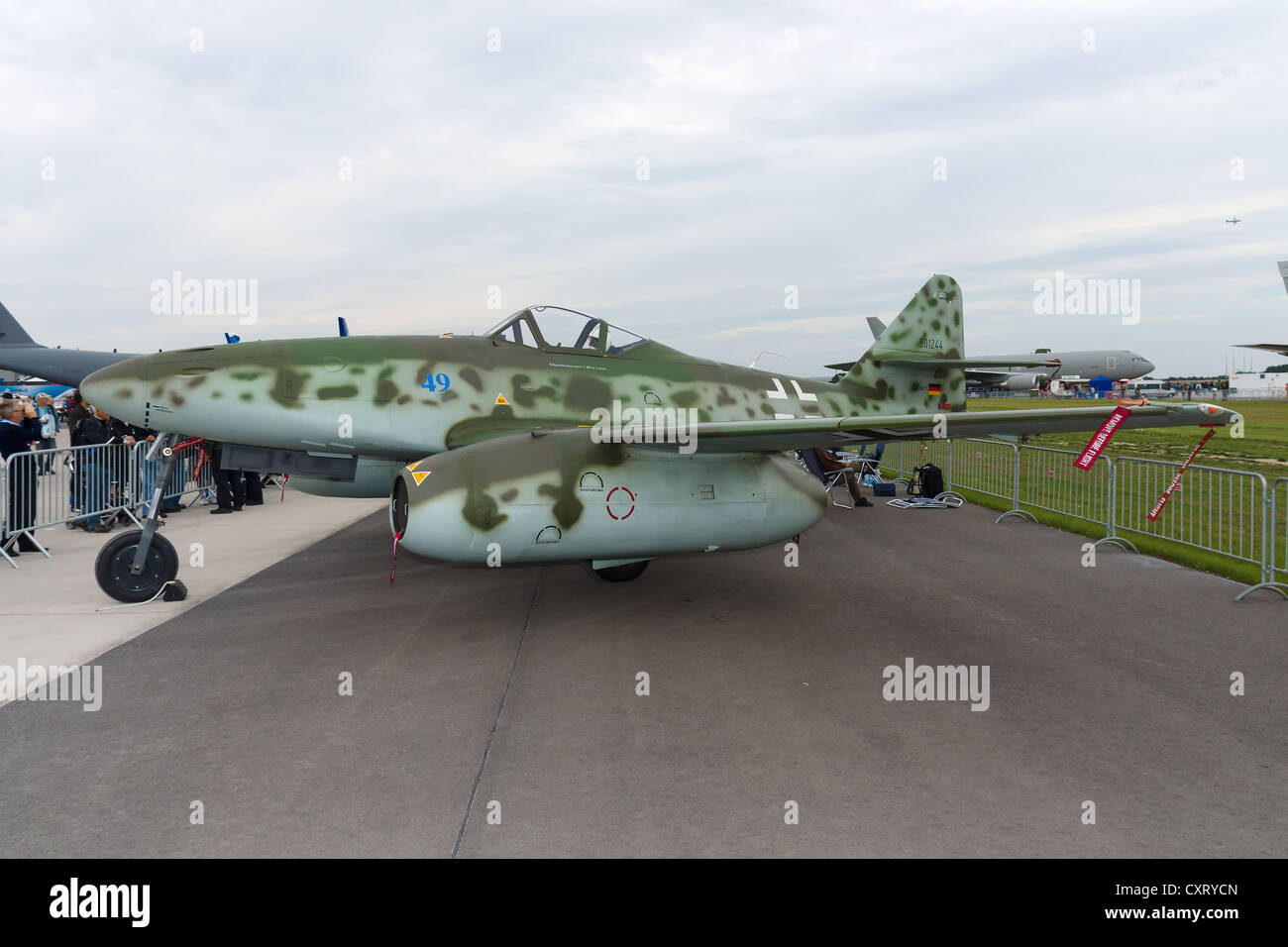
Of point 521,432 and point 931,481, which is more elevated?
point 521,432

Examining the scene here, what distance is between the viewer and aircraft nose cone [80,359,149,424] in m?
6.06

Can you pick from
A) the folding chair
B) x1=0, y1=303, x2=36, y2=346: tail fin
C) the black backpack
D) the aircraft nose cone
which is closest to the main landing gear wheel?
the aircraft nose cone

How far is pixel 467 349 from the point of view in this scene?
707cm

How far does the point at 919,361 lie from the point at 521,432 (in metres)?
6.43

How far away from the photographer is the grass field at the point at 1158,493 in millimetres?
8555

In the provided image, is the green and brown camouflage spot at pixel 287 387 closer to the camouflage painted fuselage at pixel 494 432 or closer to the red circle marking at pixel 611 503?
the camouflage painted fuselage at pixel 494 432

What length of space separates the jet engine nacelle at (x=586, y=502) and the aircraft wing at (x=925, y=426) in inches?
12.5

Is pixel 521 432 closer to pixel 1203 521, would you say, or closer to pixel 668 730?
pixel 668 730

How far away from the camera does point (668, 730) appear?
4.15m

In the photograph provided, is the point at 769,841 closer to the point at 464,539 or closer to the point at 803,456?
the point at 464,539

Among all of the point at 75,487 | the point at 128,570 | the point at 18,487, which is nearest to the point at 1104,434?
the point at 128,570
